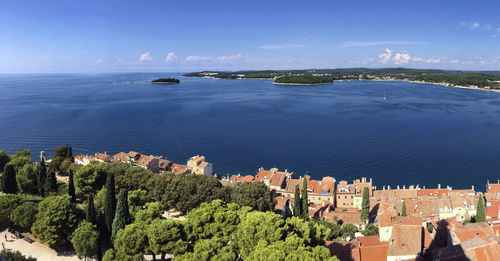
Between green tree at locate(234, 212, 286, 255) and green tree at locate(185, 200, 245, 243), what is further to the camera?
green tree at locate(185, 200, 245, 243)

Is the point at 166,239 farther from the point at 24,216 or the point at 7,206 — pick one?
the point at 7,206

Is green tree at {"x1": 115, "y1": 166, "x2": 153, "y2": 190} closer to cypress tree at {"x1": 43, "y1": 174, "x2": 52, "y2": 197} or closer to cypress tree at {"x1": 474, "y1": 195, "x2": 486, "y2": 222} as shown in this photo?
cypress tree at {"x1": 43, "y1": 174, "x2": 52, "y2": 197}

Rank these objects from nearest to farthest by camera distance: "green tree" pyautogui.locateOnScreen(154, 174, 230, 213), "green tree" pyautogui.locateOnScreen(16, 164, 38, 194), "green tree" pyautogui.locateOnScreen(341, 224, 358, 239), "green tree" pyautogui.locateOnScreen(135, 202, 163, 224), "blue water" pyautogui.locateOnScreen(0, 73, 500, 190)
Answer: "green tree" pyautogui.locateOnScreen(135, 202, 163, 224) < "green tree" pyautogui.locateOnScreen(341, 224, 358, 239) < "green tree" pyautogui.locateOnScreen(154, 174, 230, 213) < "green tree" pyautogui.locateOnScreen(16, 164, 38, 194) < "blue water" pyautogui.locateOnScreen(0, 73, 500, 190)

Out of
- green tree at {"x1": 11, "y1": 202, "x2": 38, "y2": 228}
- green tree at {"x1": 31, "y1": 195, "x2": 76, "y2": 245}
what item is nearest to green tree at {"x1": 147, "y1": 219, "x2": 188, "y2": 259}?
green tree at {"x1": 31, "y1": 195, "x2": 76, "y2": 245}

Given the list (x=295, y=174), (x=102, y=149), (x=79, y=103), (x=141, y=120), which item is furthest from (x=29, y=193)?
(x=79, y=103)

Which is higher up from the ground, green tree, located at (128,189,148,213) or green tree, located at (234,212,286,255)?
green tree, located at (234,212,286,255)

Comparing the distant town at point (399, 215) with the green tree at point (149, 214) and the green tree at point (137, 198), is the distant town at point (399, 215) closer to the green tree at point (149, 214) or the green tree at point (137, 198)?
the green tree at point (137, 198)

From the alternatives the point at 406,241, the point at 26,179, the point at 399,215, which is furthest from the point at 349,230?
the point at 26,179
